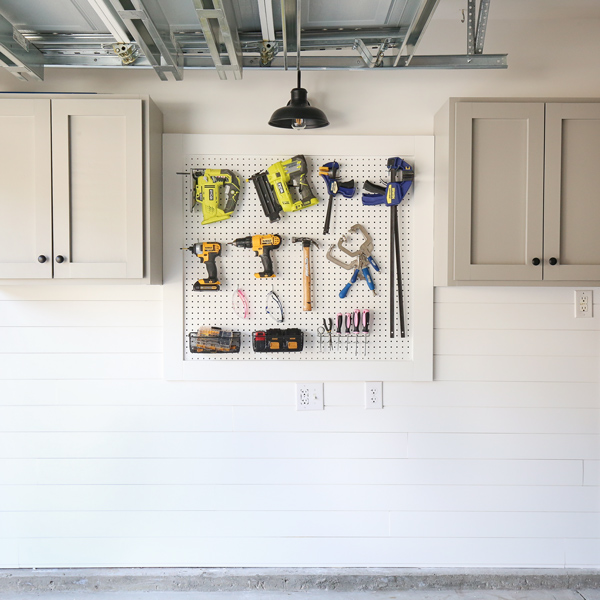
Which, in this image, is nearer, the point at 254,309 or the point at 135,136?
the point at 135,136

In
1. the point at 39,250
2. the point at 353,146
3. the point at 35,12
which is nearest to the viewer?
the point at 35,12

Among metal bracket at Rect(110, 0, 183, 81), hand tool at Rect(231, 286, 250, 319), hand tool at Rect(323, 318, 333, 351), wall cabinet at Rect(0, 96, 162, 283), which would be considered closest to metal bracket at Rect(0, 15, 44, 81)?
wall cabinet at Rect(0, 96, 162, 283)

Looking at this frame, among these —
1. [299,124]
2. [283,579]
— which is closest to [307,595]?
[283,579]

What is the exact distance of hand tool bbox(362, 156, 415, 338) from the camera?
2.03 meters

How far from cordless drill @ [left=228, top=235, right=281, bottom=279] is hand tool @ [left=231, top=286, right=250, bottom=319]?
138 millimetres

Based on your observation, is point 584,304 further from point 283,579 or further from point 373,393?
point 283,579

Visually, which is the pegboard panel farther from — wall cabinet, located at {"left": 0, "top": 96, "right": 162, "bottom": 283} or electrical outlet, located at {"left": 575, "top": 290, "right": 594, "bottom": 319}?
electrical outlet, located at {"left": 575, "top": 290, "right": 594, "bottom": 319}

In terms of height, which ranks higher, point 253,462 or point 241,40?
point 241,40

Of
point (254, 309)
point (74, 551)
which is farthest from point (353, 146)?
point (74, 551)

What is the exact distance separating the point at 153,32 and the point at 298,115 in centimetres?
55

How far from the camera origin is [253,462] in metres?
2.11

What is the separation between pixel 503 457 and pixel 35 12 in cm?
250

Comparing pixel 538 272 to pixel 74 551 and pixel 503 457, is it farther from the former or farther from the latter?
pixel 74 551

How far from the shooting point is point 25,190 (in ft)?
5.96
